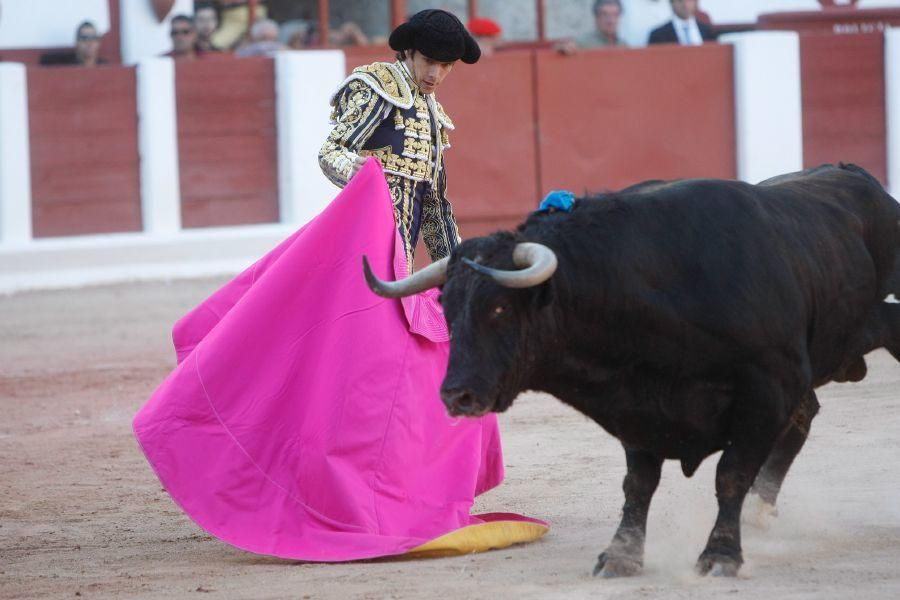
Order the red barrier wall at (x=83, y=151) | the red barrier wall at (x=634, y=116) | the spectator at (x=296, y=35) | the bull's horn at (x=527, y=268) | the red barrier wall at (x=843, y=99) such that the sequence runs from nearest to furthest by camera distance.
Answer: the bull's horn at (x=527, y=268) → the red barrier wall at (x=83, y=151) → the red barrier wall at (x=634, y=116) → the spectator at (x=296, y=35) → the red barrier wall at (x=843, y=99)

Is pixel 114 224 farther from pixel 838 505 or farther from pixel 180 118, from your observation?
pixel 838 505

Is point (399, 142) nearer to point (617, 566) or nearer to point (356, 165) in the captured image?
point (356, 165)

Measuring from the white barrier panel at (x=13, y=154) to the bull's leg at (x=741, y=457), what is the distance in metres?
6.77

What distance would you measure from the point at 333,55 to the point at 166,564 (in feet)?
21.9

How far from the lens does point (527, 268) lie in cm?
291

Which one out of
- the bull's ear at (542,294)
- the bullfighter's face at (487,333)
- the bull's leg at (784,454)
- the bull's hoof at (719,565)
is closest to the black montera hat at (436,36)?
the bullfighter's face at (487,333)

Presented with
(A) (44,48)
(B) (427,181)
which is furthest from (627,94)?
(B) (427,181)

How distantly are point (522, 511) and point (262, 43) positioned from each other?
6600 millimetres

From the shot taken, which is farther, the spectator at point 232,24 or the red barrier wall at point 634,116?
the spectator at point 232,24

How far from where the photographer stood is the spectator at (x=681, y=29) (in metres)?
10.5

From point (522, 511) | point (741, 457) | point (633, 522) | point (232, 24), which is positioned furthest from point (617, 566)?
point (232, 24)

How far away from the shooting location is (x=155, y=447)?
3.50m

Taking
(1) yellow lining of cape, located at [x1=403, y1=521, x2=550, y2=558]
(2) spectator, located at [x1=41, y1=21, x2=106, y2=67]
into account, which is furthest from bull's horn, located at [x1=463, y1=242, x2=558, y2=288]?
(2) spectator, located at [x1=41, y1=21, x2=106, y2=67]

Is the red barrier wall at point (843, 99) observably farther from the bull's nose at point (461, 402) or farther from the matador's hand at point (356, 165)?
the bull's nose at point (461, 402)
